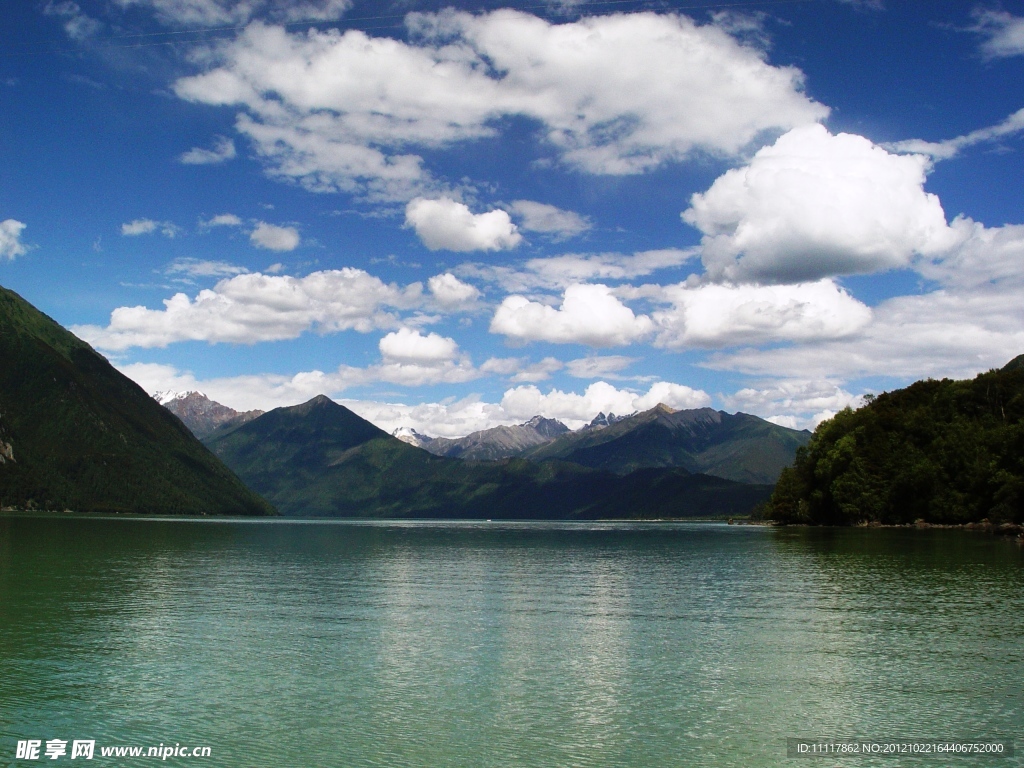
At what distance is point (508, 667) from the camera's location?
3819 cm

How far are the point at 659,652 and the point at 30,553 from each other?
104435mm

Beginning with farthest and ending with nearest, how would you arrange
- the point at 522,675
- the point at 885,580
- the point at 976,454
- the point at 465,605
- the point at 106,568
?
the point at 976,454 → the point at 106,568 → the point at 885,580 → the point at 465,605 → the point at 522,675

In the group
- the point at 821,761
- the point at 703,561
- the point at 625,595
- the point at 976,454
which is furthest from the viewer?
the point at 976,454

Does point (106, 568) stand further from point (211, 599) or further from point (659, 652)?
point (659, 652)

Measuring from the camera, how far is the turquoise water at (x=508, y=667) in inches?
1077

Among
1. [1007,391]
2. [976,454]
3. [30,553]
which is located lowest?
[30,553]

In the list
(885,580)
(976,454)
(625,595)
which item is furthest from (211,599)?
(976,454)

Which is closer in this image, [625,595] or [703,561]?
[625,595]

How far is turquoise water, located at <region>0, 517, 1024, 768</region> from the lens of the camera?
89.8 ft

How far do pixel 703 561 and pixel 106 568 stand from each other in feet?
249

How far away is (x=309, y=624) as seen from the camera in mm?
51031

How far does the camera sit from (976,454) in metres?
181

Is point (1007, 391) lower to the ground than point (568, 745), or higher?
higher

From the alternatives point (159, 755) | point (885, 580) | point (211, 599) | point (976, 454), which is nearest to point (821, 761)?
point (159, 755)
